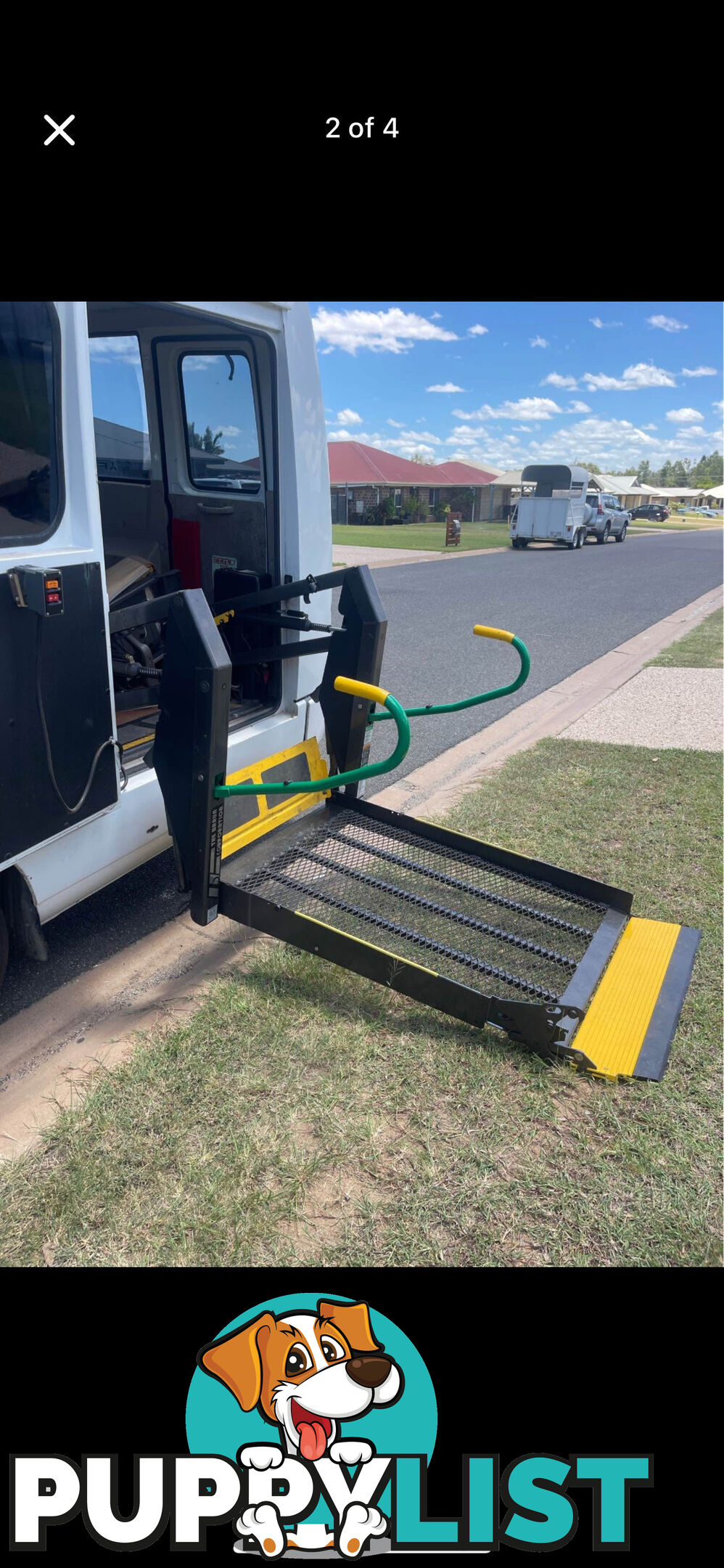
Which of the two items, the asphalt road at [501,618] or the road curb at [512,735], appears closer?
the road curb at [512,735]

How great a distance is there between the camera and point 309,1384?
160 centimetres

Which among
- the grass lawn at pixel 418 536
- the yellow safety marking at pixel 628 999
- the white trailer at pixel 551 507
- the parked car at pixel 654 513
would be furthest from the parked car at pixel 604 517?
the parked car at pixel 654 513

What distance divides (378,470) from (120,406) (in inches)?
1724

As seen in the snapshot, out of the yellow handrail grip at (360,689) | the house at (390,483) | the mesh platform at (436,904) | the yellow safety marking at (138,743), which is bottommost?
the mesh platform at (436,904)

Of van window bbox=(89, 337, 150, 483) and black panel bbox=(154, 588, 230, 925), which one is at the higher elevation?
van window bbox=(89, 337, 150, 483)

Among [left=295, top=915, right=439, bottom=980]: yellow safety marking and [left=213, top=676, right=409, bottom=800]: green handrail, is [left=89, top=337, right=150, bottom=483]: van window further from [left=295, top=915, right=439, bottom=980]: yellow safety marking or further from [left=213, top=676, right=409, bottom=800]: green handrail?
[left=295, top=915, right=439, bottom=980]: yellow safety marking

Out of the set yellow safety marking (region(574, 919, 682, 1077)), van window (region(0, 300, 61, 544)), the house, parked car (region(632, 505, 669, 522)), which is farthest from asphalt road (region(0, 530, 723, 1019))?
parked car (region(632, 505, 669, 522))

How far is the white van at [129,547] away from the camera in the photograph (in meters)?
2.64

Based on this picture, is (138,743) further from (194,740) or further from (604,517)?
(604,517)

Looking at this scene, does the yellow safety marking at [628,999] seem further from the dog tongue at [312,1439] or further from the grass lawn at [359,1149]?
the dog tongue at [312,1439]

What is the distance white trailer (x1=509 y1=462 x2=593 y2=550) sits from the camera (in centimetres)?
2959

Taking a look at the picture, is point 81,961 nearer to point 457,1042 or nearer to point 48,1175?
point 48,1175

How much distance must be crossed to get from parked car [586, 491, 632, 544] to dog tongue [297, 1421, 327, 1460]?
32963 mm

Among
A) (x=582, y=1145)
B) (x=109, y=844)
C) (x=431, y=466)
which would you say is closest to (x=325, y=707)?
(x=109, y=844)
